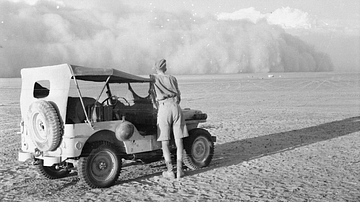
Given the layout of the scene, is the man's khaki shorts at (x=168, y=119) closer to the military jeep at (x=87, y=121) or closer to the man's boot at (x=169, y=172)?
the military jeep at (x=87, y=121)

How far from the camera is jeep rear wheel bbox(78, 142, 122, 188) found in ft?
22.1

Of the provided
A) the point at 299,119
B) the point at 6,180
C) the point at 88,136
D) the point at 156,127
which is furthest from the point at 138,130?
the point at 299,119

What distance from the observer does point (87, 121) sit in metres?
6.87

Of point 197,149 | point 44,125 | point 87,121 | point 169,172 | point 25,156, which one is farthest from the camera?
point 197,149

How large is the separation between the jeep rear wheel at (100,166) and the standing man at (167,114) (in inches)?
34.5

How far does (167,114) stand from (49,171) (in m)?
2.36

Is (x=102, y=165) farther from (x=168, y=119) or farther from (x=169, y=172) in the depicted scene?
(x=168, y=119)

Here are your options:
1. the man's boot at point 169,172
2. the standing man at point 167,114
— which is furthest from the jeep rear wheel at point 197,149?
the man's boot at point 169,172

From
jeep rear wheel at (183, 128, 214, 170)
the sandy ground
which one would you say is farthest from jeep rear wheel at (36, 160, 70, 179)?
jeep rear wheel at (183, 128, 214, 170)

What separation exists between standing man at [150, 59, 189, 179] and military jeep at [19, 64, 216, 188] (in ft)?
0.94

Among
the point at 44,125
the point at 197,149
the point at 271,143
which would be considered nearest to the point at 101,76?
the point at 44,125

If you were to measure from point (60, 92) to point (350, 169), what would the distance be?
5.44m

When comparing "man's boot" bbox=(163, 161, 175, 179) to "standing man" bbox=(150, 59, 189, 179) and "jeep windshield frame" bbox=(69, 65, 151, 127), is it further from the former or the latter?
"jeep windshield frame" bbox=(69, 65, 151, 127)

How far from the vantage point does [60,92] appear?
267 inches
